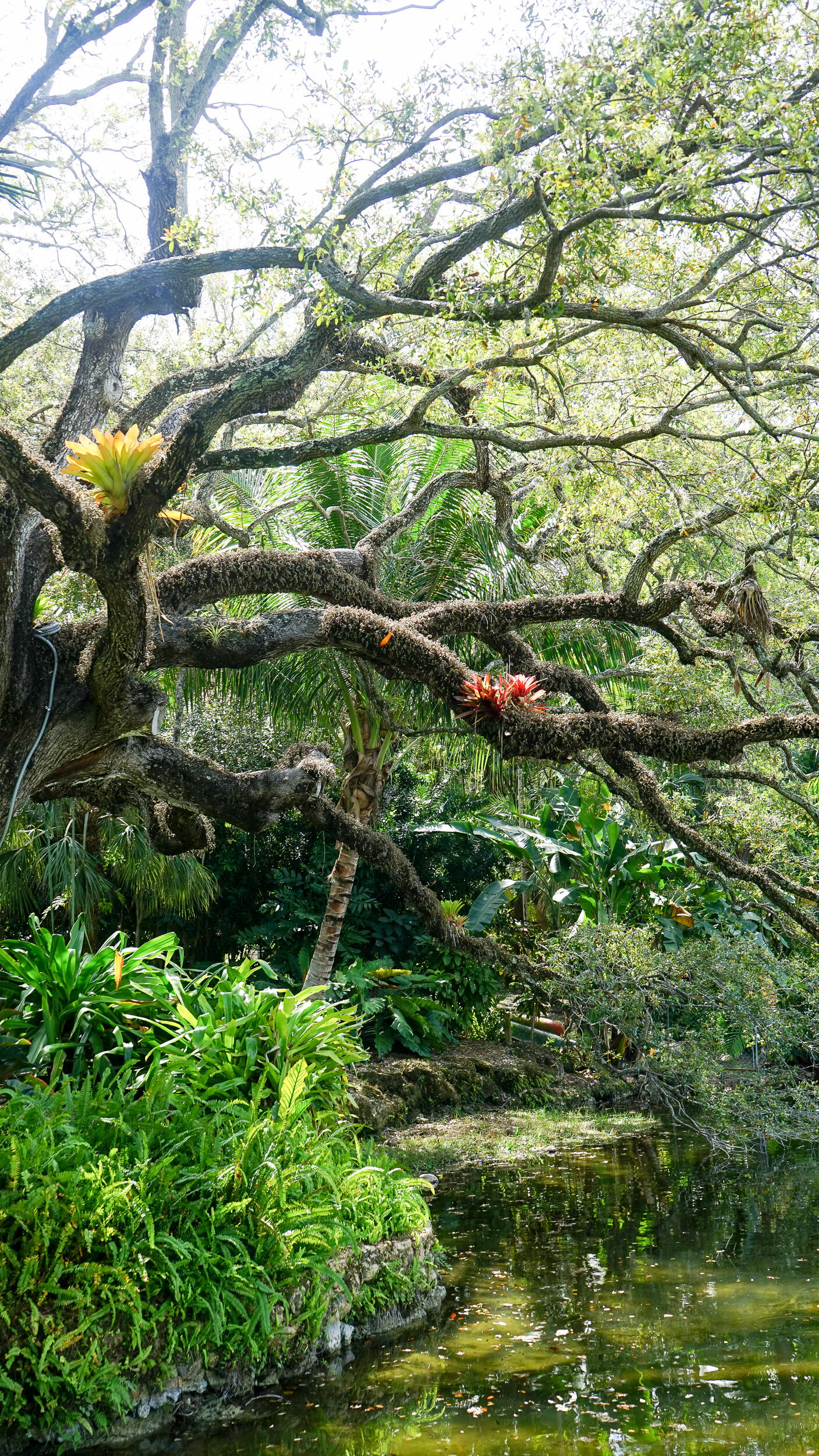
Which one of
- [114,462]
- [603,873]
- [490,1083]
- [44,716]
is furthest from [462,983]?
[114,462]

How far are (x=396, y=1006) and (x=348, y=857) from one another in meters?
2.48

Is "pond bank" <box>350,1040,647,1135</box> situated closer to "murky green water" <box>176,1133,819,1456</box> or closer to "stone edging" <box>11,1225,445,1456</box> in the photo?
"murky green water" <box>176,1133,819,1456</box>

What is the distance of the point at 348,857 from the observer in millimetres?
10656

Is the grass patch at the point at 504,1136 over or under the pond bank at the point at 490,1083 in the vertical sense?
under

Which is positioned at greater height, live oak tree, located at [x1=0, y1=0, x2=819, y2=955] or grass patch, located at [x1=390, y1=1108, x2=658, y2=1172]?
live oak tree, located at [x1=0, y1=0, x2=819, y2=955]

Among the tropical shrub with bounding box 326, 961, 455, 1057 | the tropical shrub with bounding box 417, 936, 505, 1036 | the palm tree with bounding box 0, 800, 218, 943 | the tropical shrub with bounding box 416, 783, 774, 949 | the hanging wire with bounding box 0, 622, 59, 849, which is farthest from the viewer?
the tropical shrub with bounding box 417, 936, 505, 1036

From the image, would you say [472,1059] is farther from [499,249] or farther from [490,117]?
[490,117]

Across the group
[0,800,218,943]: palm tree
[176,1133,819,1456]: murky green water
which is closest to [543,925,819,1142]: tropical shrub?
[176,1133,819,1456]: murky green water

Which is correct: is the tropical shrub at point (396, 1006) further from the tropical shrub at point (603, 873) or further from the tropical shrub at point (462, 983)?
the tropical shrub at point (603, 873)

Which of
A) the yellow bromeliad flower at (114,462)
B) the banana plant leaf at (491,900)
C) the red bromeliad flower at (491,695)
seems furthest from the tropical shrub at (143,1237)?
the banana plant leaf at (491,900)

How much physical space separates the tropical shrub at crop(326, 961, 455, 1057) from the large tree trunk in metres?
0.65

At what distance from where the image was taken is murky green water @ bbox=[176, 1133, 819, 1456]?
3.88m

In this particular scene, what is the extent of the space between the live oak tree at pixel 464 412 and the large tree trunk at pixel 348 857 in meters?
2.54

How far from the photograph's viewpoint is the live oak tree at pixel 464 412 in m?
5.41
